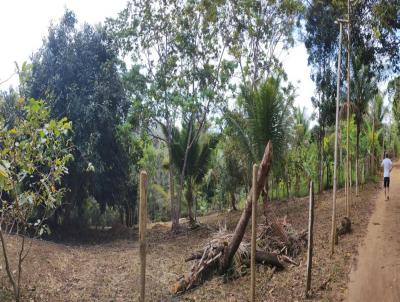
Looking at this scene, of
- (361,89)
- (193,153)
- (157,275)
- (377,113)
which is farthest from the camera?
(377,113)

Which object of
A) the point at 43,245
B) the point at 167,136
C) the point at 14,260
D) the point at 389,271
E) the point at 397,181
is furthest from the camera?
the point at 397,181

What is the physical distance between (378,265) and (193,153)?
10544mm

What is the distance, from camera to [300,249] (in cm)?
948

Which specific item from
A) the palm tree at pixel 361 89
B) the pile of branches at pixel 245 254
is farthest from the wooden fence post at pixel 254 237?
the palm tree at pixel 361 89

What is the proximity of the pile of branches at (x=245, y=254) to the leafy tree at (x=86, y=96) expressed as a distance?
6.85 metres

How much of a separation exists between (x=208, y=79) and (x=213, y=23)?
205 centimetres

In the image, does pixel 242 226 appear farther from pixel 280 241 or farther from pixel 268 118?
pixel 268 118

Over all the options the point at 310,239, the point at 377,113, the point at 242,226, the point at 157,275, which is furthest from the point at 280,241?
the point at 377,113

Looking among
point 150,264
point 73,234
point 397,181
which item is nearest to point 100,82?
point 73,234

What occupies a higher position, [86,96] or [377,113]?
[377,113]

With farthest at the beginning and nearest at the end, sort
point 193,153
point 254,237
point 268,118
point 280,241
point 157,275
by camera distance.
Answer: point 193,153
point 268,118
point 280,241
point 157,275
point 254,237

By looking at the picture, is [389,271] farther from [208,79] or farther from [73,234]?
[73,234]

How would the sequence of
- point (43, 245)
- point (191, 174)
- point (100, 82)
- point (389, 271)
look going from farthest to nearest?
point (191, 174) → point (100, 82) → point (43, 245) → point (389, 271)

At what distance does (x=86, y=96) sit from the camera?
14891 millimetres
